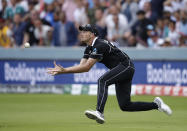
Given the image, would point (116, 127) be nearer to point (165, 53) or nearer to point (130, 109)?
point (130, 109)

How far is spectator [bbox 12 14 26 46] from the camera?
62.1 feet

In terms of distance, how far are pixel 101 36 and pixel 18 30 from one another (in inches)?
140

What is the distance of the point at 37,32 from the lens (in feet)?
61.3

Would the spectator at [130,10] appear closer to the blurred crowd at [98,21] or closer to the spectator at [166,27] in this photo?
the blurred crowd at [98,21]

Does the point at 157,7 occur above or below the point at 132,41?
above

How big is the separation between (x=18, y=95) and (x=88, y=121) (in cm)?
700

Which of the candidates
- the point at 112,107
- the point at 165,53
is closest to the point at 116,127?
the point at 112,107

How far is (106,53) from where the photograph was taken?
9008 millimetres

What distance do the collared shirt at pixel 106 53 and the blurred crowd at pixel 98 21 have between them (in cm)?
750

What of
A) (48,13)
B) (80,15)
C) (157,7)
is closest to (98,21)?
(80,15)

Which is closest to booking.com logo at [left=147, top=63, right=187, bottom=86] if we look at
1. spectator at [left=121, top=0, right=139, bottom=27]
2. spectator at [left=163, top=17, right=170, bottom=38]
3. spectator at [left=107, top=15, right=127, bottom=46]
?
spectator at [left=163, top=17, right=170, bottom=38]

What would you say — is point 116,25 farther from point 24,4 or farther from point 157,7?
point 24,4

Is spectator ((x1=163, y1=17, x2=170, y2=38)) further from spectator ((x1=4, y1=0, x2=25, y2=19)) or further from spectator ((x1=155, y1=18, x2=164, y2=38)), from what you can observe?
spectator ((x1=4, y1=0, x2=25, y2=19))

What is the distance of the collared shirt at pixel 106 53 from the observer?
8.87 m
